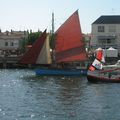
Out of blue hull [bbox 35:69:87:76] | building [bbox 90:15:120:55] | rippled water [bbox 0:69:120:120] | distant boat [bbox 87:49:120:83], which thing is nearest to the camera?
rippled water [bbox 0:69:120:120]

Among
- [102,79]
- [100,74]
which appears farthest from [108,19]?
[102,79]

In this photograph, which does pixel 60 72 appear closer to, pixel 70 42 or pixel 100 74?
pixel 70 42

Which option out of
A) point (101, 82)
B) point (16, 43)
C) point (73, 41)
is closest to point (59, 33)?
point (73, 41)

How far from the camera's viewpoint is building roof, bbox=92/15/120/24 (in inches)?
5276

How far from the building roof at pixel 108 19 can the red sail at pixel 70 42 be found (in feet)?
136

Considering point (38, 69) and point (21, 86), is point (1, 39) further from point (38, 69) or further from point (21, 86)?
point (21, 86)

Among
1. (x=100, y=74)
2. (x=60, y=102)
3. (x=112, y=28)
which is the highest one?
(x=112, y=28)

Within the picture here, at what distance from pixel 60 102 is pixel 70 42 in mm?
42772

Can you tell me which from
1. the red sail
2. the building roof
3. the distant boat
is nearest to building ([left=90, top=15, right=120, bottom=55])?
the building roof

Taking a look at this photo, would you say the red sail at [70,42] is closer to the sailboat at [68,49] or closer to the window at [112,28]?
the sailboat at [68,49]

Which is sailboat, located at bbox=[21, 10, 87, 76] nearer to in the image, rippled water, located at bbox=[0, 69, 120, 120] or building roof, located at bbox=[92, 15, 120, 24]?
→ rippled water, located at bbox=[0, 69, 120, 120]

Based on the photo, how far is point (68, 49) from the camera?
92.6 meters

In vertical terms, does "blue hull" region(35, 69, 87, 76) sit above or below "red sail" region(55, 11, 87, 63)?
below

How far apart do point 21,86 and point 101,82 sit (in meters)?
12.1
